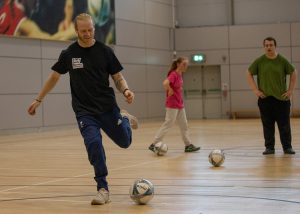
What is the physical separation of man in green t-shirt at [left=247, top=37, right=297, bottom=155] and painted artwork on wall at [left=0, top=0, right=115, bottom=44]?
1044 centimetres

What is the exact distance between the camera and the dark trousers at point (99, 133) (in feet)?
21.0

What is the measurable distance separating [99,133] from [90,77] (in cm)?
61

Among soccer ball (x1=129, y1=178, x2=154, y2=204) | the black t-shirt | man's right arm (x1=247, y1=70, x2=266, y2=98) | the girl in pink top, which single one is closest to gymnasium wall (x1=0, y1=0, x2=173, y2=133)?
the girl in pink top

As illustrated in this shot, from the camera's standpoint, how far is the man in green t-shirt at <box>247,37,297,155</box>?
431 inches

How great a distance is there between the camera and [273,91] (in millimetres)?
10961

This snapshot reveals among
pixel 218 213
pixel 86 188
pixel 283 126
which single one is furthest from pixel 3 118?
pixel 218 213

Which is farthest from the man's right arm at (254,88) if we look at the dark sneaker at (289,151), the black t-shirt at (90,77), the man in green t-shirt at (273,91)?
the black t-shirt at (90,77)

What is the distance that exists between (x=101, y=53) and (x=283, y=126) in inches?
213

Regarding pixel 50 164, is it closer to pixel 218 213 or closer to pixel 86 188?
pixel 86 188

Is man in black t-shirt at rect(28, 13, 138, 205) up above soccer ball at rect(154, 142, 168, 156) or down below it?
above

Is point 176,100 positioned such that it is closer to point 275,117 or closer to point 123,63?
point 275,117

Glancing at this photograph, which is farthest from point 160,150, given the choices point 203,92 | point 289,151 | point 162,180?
point 203,92

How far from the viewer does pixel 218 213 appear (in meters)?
5.73

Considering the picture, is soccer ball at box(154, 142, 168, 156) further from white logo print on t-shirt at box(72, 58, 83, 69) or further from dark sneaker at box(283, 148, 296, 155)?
white logo print on t-shirt at box(72, 58, 83, 69)
